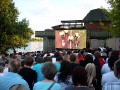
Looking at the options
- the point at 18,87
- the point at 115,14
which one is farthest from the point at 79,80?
the point at 115,14

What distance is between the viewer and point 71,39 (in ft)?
154

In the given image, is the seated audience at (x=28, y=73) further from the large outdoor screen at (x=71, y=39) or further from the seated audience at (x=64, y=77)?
the large outdoor screen at (x=71, y=39)

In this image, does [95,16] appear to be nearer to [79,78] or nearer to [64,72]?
[64,72]

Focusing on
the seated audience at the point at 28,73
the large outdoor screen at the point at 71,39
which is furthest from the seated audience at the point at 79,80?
the large outdoor screen at the point at 71,39

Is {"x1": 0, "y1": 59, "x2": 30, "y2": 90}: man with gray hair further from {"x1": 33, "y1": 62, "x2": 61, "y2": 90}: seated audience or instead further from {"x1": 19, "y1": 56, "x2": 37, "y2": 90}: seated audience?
{"x1": 19, "y1": 56, "x2": 37, "y2": 90}: seated audience

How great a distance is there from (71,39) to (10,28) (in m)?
9.29

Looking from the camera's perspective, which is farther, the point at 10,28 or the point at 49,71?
the point at 10,28

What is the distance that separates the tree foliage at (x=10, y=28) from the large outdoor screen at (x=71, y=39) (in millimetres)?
6602

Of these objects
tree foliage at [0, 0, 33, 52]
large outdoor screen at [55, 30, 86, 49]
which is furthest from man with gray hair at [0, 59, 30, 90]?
tree foliage at [0, 0, 33, 52]

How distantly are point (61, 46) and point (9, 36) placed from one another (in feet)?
26.8

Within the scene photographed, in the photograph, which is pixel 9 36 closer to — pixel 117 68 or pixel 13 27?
pixel 13 27

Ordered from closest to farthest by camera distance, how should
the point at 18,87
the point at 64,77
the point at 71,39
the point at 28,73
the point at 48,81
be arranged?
the point at 48,81 < the point at 18,87 < the point at 64,77 < the point at 28,73 < the point at 71,39

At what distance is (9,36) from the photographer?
5162 cm

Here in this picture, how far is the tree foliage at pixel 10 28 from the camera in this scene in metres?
50.3
